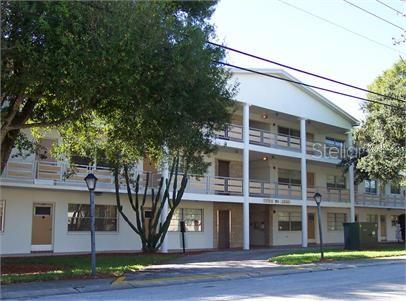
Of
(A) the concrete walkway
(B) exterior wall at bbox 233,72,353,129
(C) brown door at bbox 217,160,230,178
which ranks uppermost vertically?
(B) exterior wall at bbox 233,72,353,129

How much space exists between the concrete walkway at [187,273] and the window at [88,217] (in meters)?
5.39

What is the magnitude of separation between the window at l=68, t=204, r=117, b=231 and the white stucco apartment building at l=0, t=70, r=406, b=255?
0.17 ft

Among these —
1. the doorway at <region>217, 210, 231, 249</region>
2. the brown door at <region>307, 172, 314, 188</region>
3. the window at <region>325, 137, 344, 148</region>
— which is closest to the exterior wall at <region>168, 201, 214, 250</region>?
the doorway at <region>217, 210, 231, 249</region>

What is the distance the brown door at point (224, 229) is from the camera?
3175 cm

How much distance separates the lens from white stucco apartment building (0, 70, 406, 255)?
2431 centimetres

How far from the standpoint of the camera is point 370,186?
1687 inches

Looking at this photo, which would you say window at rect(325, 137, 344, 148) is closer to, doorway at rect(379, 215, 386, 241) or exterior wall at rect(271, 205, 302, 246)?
exterior wall at rect(271, 205, 302, 246)

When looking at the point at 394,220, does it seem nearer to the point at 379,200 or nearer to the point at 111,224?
the point at 379,200

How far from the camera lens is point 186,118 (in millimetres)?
15102

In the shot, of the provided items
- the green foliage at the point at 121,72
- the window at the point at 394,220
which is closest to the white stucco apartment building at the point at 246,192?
the window at the point at 394,220

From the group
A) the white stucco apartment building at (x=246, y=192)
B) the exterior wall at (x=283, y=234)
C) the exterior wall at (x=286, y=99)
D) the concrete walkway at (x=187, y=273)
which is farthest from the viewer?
the exterior wall at (x=283, y=234)

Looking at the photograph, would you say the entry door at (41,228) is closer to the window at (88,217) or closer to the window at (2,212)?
the window at (88,217)

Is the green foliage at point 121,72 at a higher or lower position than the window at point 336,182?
higher

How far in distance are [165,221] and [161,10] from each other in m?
13.7
